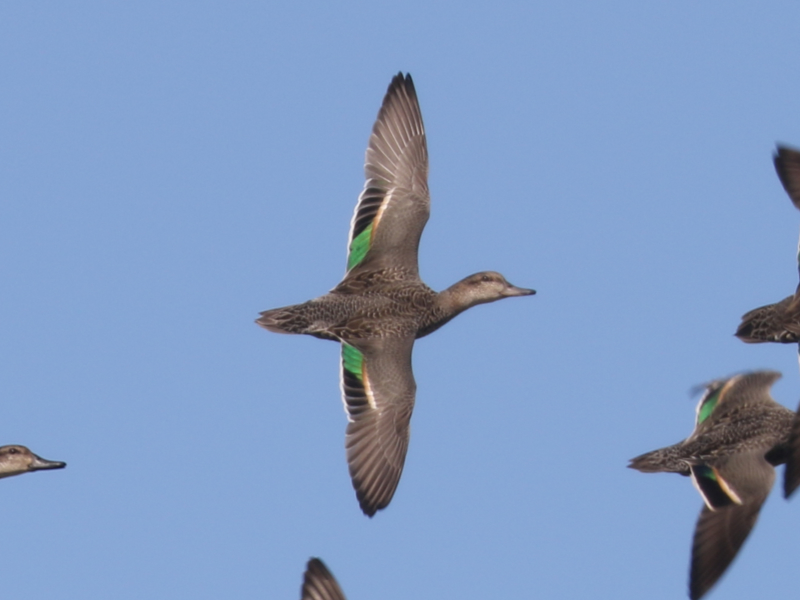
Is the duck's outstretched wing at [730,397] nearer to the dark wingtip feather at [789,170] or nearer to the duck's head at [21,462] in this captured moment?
the dark wingtip feather at [789,170]

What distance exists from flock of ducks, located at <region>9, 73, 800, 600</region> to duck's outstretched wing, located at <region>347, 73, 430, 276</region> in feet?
0.04

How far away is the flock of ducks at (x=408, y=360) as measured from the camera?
19297mm

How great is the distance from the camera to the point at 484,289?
71.0 feet

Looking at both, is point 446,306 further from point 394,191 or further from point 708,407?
point 708,407

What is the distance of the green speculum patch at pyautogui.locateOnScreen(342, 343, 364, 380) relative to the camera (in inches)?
797

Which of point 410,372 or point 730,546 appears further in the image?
point 410,372

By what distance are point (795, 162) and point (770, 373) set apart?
2.68 meters

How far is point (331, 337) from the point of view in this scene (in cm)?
2053

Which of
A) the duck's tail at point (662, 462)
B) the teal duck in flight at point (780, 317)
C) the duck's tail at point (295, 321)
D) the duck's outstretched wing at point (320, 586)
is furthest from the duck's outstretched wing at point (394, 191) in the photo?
the duck's outstretched wing at point (320, 586)

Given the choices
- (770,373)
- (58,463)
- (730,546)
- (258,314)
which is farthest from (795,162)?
(58,463)

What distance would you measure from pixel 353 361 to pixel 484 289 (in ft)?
7.06

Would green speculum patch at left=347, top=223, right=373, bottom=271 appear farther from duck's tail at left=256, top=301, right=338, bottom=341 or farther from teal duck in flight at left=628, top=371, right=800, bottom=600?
teal duck in flight at left=628, top=371, right=800, bottom=600

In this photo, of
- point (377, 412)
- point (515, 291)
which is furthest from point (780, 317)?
point (377, 412)

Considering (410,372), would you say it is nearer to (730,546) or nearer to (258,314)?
(258,314)
